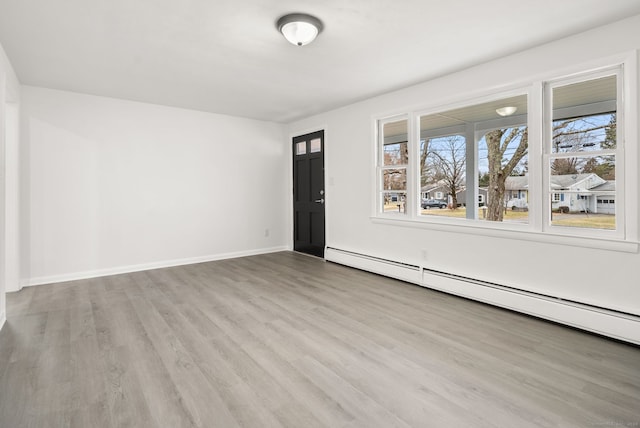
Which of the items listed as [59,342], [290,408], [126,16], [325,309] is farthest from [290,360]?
[126,16]

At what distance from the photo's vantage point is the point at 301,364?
2381 millimetres

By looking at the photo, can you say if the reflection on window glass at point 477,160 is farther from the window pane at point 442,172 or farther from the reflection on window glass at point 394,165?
the reflection on window glass at point 394,165

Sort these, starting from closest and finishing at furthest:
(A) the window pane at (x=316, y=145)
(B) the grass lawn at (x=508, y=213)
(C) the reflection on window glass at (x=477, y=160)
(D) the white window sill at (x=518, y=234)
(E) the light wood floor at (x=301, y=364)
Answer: (E) the light wood floor at (x=301, y=364), (D) the white window sill at (x=518, y=234), (B) the grass lawn at (x=508, y=213), (C) the reflection on window glass at (x=477, y=160), (A) the window pane at (x=316, y=145)

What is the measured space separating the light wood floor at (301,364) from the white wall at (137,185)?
106 centimetres

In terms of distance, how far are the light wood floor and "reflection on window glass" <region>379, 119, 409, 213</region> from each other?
146 cm

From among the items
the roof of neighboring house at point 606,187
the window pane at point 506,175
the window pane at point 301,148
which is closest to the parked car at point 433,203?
the window pane at point 506,175

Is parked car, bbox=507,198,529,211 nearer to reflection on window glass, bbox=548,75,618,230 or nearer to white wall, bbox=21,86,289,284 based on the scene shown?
reflection on window glass, bbox=548,75,618,230

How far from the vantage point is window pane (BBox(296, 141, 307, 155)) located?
21.1 feet

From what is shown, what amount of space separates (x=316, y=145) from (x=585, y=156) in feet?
13.2

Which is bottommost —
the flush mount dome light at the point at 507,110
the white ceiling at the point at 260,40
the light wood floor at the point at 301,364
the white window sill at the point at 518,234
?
the light wood floor at the point at 301,364

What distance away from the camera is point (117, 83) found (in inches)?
167

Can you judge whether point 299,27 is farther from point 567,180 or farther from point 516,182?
point 516,182

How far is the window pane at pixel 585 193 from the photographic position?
2947mm

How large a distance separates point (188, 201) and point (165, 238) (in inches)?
27.3
